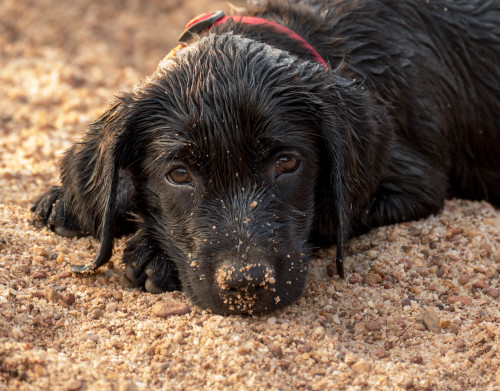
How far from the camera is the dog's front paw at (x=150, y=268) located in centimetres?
408

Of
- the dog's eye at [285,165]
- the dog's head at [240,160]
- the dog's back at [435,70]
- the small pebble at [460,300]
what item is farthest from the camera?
the dog's back at [435,70]

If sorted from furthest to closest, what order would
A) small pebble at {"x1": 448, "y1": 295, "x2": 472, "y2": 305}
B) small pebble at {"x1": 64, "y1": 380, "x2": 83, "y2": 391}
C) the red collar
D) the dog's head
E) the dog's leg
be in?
the dog's leg < the red collar < small pebble at {"x1": 448, "y1": 295, "x2": 472, "y2": 305} < the dog's head < small pebble at {"x1": 64, "y1": 380, "x2": 83, "y2": 391}

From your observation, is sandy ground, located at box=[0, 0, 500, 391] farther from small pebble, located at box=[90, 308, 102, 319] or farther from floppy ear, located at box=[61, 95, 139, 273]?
floppy ear, located at box=[61, 95, 139, 273]

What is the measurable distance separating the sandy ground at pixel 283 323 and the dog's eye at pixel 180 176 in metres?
0.61

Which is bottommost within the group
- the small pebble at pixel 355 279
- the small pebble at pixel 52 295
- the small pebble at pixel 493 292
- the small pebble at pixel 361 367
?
the small pebble at pixel 493 292

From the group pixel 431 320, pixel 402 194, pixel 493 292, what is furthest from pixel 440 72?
pixel 431 320

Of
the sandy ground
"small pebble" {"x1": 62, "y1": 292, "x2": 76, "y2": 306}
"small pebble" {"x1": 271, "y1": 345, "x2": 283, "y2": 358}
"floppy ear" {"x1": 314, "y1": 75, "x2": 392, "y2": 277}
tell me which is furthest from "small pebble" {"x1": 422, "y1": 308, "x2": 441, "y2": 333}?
"small pebble" {"x1": 62, "y1": 292, "x2": 76, "y2": 306}

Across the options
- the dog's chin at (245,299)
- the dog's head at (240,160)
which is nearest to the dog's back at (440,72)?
the dog's head at (240,160)

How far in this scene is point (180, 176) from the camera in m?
3.88

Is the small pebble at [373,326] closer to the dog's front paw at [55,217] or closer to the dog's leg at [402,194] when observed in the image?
the dog's leg at [402,194]

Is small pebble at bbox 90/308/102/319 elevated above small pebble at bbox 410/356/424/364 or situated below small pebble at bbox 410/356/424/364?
above

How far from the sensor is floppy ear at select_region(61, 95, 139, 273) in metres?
3.99

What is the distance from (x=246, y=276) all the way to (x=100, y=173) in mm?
1188

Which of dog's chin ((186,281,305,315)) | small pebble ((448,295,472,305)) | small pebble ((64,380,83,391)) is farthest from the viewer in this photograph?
small pebble ((448,295,472,305))
